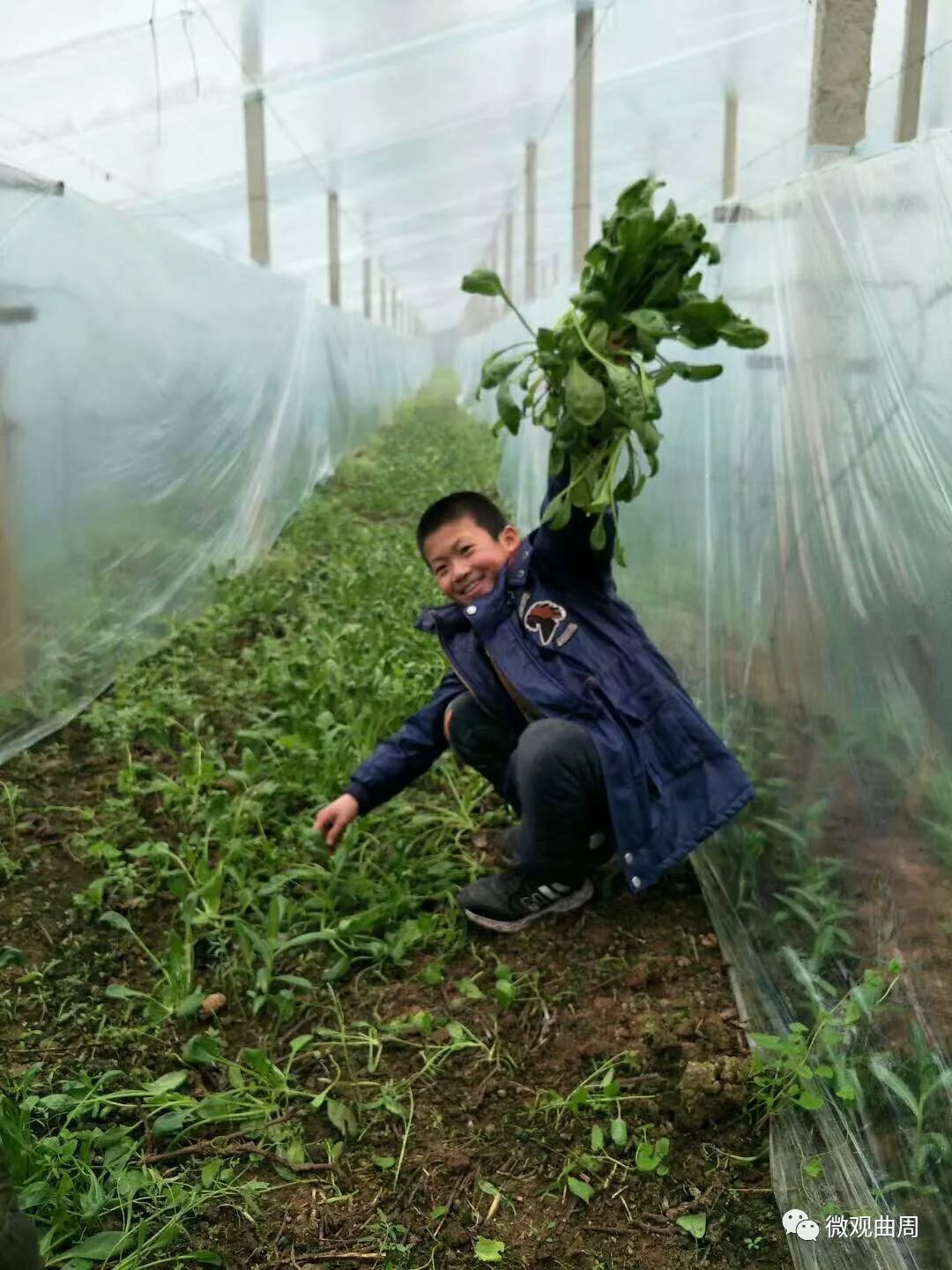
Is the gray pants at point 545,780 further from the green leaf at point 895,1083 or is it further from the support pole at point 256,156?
the support pole at point 256,156

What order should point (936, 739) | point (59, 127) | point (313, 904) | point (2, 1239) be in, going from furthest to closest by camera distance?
point (59, 127) < point (313, 904) < point (936, 739) < point (2, 1239)

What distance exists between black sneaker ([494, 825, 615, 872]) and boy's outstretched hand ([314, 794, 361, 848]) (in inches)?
15.3

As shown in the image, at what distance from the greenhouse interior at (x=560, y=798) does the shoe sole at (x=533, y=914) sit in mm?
11

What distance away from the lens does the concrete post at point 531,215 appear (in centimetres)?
1037

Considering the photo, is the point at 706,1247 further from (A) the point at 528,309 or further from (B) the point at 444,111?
(B) the point at 444,111

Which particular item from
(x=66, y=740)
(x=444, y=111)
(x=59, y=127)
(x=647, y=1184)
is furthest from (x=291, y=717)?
(x=444, y=111)

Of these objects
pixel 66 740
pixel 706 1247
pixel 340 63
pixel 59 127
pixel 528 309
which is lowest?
pixel 706 1247

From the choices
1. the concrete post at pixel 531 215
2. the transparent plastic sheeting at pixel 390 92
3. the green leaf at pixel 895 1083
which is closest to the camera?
the green leaf at pixel 895 1083

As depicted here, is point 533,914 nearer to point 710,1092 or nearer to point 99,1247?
point 710,1092

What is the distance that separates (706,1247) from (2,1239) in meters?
0.98

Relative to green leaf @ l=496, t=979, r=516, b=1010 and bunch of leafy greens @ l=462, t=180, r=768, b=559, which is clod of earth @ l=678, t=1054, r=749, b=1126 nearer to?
green leaf @ l=496, t=979, r=516, b=1010

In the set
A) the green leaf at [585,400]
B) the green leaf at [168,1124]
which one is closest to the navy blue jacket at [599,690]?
the green leaf at [585,400]

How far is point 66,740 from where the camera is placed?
3188 mm

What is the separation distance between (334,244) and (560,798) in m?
11.4
